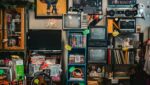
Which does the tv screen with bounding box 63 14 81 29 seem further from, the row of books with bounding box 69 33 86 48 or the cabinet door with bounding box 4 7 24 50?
the cabinet door with bounding box 4 7 24 50

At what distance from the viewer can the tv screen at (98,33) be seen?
221 inches

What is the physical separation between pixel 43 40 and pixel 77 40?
58 centimetres

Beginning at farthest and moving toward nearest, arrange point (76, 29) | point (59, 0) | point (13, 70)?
point (59, 0), point (76, 29), point (13, 70)

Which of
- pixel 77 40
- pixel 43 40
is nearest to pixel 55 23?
pixel 43 40

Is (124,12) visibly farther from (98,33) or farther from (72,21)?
(72,21)

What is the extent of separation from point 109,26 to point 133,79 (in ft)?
3.29

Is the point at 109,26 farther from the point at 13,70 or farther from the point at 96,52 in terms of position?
the point at 13,70

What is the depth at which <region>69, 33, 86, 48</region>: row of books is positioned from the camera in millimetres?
5379

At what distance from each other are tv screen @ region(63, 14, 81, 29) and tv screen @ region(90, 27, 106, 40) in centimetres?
37

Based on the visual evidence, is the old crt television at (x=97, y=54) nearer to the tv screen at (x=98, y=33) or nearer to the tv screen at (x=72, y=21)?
the tv screen at (x=98, y=33)

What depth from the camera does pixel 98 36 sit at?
5609 millimetres

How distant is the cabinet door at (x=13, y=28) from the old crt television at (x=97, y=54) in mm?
1204

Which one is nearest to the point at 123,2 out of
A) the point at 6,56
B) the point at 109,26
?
the point at 109,26

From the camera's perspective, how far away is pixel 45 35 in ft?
18.0
